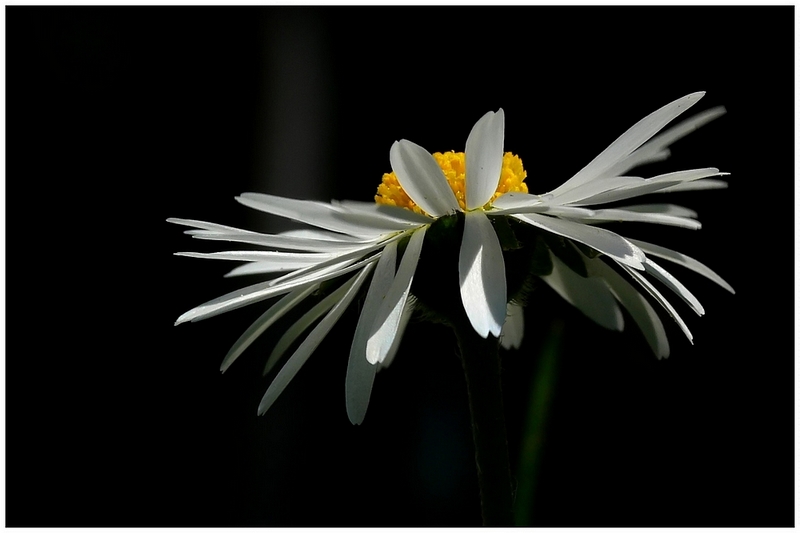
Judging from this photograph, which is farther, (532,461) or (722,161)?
(722,161)

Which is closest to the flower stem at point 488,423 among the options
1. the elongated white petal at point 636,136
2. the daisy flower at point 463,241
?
the daisy flower at point 463,241

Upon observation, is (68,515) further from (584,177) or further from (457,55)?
(584,177)

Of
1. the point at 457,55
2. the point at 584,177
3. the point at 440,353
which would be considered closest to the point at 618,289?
Answer: the point at 584,177

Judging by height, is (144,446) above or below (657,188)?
below

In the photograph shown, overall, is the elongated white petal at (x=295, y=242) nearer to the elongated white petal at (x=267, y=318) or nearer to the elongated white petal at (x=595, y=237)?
the elongated white petal at (x=267, y=318)

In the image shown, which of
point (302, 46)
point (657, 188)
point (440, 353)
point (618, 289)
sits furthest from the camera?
point (302, 46)

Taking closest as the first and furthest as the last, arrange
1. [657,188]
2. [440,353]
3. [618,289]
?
[657,188], [618,289], [440,353]
